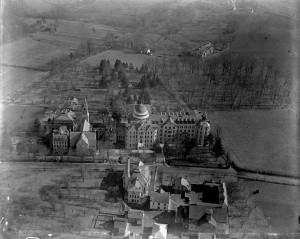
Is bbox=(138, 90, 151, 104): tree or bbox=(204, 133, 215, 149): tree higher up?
bbox=(138, 90, 151, 104): tree

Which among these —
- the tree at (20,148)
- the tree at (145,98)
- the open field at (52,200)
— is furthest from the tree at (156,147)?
the tree at (20,148)

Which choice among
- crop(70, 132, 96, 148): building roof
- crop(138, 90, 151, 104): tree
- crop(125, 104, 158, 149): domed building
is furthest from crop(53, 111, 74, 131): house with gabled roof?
crop(138, 90, 151, 104): tree

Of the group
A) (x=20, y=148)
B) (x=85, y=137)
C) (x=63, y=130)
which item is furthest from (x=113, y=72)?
(x=20, y=148)

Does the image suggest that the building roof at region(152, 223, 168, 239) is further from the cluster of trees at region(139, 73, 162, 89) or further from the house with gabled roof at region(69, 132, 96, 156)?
the cluster of trees at region(139, 73, 162, 89)

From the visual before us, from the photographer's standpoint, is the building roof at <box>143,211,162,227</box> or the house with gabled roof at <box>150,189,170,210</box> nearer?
the building roof at <box>143,211,162,227</box>

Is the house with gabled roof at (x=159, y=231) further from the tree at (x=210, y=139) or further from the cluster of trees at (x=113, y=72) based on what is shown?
the cluster of trees at (x=113, y=72)

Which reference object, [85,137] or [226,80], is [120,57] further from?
[85,137]
